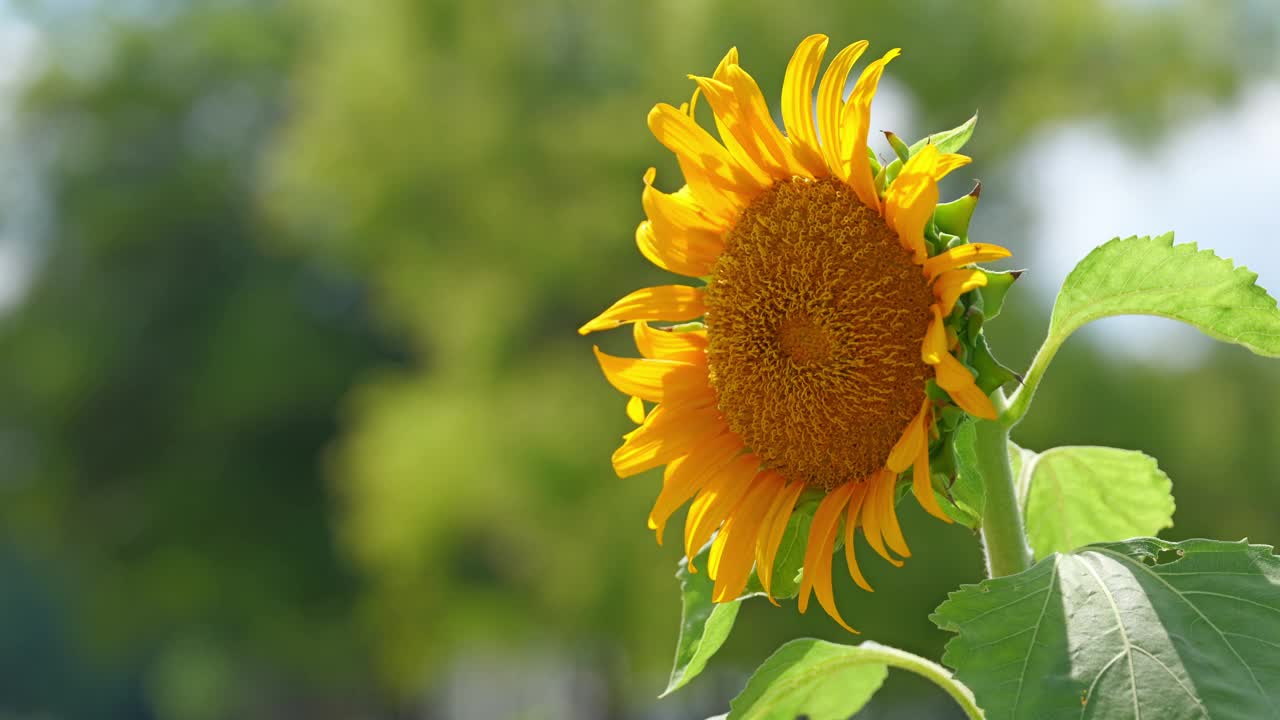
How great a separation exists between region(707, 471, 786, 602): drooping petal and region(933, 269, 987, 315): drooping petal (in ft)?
0.83

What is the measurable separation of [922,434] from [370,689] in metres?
25.2

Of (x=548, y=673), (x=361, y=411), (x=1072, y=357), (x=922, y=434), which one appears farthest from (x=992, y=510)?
(x=548, y=673)

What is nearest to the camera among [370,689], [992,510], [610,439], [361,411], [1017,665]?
[1017,665]

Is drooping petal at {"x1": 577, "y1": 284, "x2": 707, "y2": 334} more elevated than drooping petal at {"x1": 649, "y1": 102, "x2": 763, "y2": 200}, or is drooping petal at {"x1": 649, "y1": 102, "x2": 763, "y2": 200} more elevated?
drooping petal at {"x1": 649, "y1": 102, "x2": 763, "y2": 200}

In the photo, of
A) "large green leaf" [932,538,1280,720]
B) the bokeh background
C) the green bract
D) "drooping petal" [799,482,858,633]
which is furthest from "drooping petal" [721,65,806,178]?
the bokeh background

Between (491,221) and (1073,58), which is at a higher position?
(1073,58)

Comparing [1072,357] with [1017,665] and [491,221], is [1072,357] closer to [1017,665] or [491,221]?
[491,221]

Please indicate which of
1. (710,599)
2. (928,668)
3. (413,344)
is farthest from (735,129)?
(413,344)

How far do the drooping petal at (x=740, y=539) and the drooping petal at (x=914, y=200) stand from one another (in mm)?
265

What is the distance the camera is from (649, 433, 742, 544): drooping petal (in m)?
1.30

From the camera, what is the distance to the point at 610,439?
15.5m

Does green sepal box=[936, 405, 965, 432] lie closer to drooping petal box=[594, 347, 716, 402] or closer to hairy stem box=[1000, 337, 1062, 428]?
hairy stem box=[1000, 337, 1062, 428]

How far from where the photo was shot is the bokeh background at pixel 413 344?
1448 cm

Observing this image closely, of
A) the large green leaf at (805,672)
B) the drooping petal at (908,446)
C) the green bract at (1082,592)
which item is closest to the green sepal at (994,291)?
the green bract at (1082,592)
